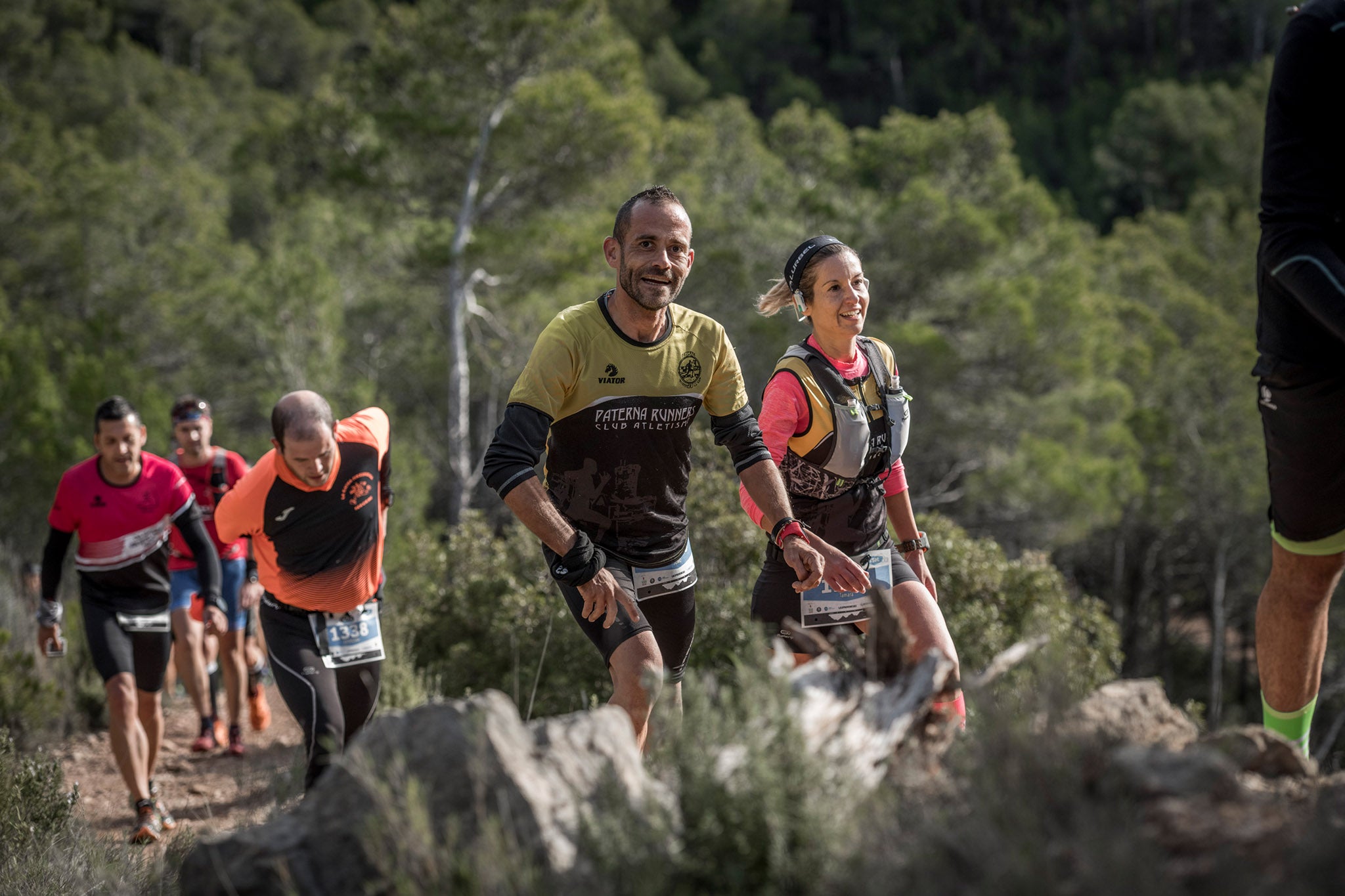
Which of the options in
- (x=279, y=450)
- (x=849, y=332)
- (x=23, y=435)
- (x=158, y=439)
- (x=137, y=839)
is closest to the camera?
(x=849, y=332)

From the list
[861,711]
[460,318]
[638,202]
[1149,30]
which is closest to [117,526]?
[638,202]

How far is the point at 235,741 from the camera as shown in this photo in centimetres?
696

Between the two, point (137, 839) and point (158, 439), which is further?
point (158, 439)

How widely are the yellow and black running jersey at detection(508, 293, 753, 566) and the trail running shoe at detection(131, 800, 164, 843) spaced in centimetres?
281

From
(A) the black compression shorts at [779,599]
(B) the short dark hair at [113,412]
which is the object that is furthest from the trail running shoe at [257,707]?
(A) the black compression shorts at [779,599]

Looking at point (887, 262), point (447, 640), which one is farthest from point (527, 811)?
point (887, 262)

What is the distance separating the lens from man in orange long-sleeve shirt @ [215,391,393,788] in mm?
3928

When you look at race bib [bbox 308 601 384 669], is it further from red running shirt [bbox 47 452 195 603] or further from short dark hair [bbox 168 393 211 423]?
short dark hair [bbox 168 393 211 423]

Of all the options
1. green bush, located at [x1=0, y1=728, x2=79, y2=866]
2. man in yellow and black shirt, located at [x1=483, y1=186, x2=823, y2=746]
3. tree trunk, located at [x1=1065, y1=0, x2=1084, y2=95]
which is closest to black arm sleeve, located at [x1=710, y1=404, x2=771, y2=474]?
man in yellow and black shirt, located at [x1=483, y1=186, x2=823, y2=746]

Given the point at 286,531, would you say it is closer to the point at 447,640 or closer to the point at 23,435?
the point at 447,640

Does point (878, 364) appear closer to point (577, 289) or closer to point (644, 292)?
point (644, 292)

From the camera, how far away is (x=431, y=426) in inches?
835

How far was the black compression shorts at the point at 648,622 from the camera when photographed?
3383 millimetres

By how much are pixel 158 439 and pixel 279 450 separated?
10884 mm
